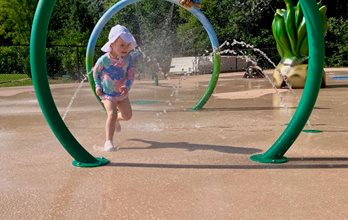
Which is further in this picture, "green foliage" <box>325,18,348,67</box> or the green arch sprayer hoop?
"green foliage" <box>325,18,348,67</box>

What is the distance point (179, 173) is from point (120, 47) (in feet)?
5.29

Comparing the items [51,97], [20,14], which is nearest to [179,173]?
[51,97]

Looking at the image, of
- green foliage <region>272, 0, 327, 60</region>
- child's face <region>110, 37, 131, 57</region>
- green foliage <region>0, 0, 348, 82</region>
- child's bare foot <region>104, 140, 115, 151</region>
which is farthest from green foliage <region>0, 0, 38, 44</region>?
child's bare foot <region>104, 140, 115, 151</region>

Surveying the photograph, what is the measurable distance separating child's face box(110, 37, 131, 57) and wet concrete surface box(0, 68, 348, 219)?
1083 millimetres

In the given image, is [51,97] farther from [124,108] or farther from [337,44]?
[337,44]

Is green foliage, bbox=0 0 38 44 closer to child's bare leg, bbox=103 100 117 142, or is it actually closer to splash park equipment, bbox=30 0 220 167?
child's bare leg, bbox=103 100 117 142

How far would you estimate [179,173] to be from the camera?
3916 millimetres

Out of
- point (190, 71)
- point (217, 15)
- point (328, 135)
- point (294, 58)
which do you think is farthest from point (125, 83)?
point (217, 15)

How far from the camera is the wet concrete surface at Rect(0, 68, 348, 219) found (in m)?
3.03

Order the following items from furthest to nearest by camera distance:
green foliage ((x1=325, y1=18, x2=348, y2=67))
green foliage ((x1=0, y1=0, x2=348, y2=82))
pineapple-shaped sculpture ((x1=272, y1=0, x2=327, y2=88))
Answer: green foliage ((x1=0, y1=0, x2=348, y2=82))
green foliage ((x1=325, y1=18, x2=348, y2=67))
pineapple-shaped sculpture ((x1=272, y1=0, x2=327, y2=88))

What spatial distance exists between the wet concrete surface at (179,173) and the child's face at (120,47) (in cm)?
108

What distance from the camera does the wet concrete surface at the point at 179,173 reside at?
3.03 metres

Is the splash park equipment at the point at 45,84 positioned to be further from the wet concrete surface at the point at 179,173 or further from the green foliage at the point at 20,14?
the green foliage at the point at 20,14

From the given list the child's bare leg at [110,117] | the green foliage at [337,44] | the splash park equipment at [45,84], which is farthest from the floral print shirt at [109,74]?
the green foliage at [337,44]
